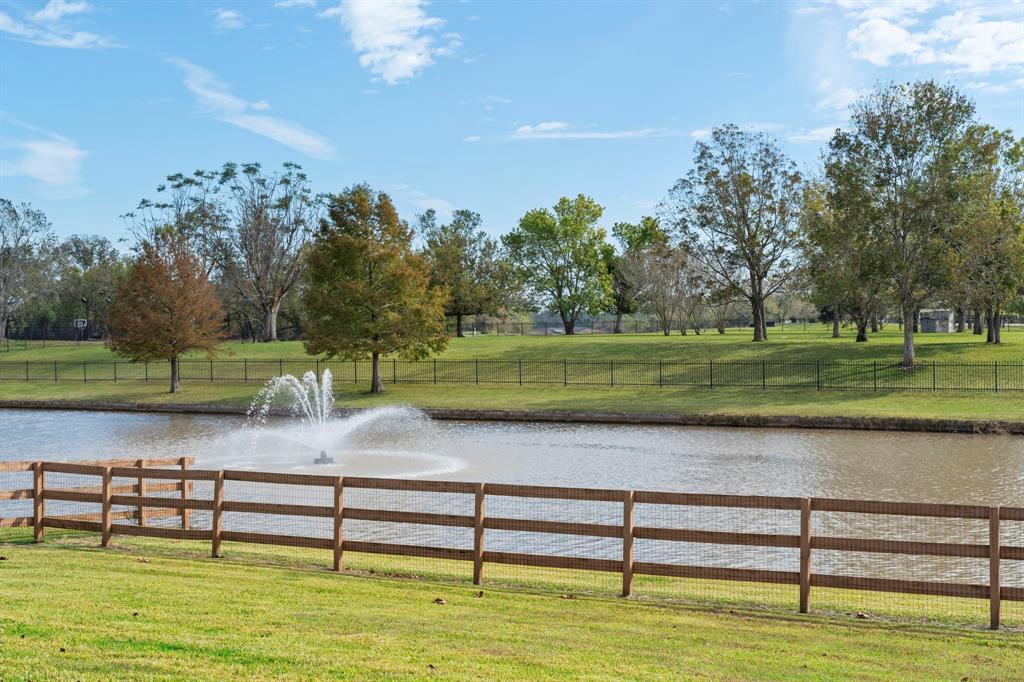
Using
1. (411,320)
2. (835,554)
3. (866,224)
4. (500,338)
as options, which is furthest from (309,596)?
(500,338)

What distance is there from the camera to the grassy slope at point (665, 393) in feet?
118

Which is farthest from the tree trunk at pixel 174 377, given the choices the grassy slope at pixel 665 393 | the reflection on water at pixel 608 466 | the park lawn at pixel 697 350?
the reflection on water at pixel 608 466

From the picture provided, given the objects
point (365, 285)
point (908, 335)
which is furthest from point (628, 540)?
point (908, 335)

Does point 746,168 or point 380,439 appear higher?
point 746,168

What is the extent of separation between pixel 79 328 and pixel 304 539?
97.2m

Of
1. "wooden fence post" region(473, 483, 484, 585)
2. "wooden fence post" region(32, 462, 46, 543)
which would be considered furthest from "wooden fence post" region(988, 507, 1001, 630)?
"wooden fence post" region(32, 462, 46, 543)

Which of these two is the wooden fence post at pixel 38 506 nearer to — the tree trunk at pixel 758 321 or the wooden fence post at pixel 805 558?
the wooden fence post at pixel 805 558

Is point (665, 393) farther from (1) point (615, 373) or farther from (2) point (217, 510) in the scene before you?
(2) point (217, 510)

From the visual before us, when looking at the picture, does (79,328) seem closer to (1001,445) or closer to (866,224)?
(866,224)

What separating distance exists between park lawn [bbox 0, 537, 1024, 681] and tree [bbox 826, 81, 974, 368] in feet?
123

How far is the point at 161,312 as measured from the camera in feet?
164

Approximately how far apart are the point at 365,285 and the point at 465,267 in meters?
46.7

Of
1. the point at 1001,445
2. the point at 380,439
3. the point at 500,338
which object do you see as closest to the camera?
the point at 1001,445

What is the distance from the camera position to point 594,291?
328ft
